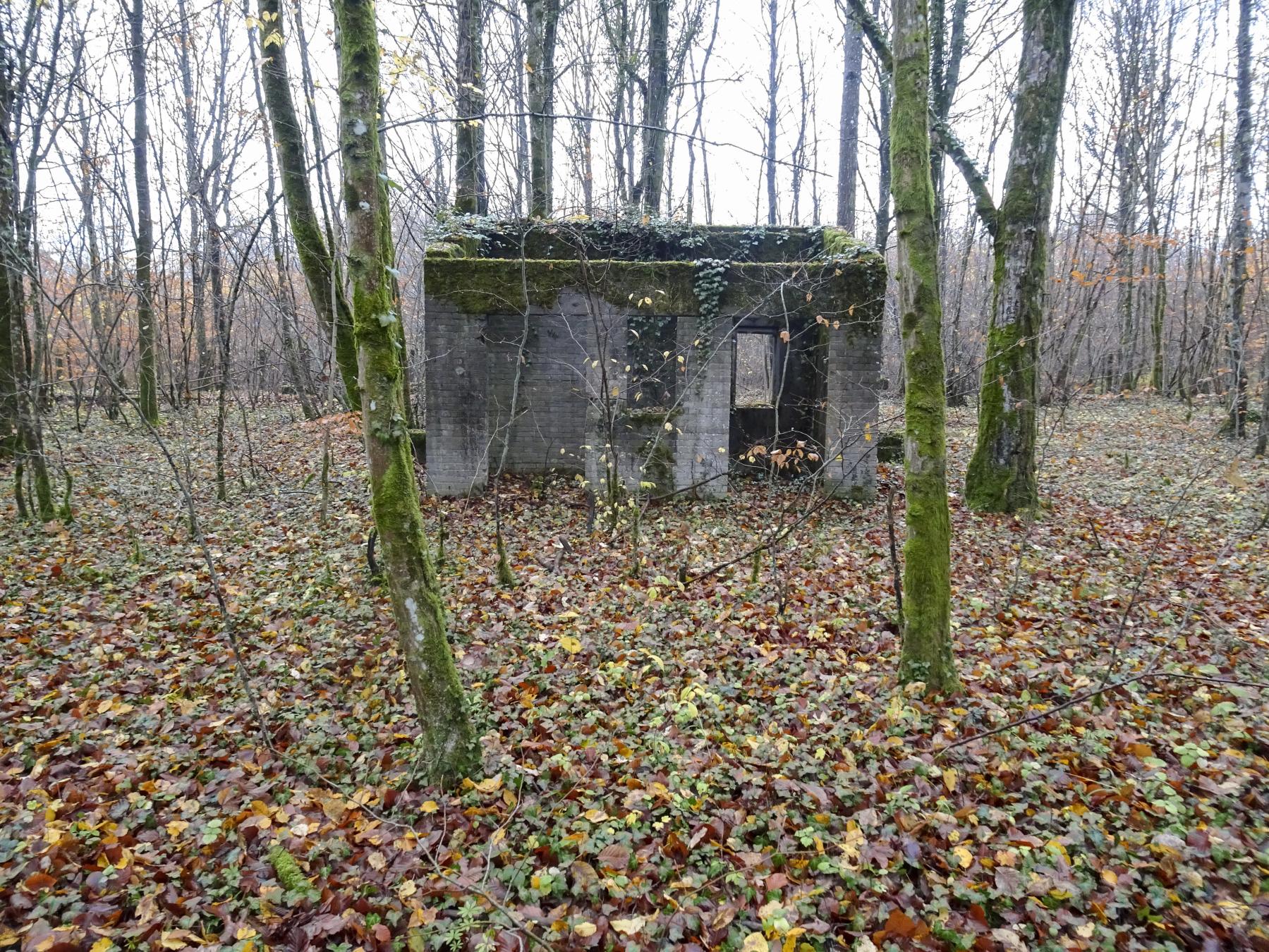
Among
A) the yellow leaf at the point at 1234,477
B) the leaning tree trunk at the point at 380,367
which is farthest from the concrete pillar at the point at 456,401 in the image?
the yellow leaf at the point at 1234,477

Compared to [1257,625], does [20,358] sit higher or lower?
higher

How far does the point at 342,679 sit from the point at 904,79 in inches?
226

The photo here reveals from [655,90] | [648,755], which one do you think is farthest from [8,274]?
[655,90]

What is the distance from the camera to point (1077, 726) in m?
4.36

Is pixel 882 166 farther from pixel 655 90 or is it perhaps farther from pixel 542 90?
pixel 542 90

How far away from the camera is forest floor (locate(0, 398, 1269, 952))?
3.12 m

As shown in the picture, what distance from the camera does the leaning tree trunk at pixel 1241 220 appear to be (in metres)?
12.3

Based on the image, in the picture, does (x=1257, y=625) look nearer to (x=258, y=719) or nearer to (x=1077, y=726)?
(x=1077, y=726)

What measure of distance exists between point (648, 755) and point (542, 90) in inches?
543

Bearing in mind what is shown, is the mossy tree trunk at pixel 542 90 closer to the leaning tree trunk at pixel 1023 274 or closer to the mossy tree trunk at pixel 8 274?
the mossy tree trunk at pixel 8 274

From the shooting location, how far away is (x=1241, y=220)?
40.7 ft

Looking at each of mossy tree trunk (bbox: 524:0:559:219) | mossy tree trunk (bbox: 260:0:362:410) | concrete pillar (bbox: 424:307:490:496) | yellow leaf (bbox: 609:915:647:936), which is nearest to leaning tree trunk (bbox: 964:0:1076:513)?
concrete pillar (bbox: 424:307:490:496)

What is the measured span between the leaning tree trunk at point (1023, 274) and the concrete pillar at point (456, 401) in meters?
6.95

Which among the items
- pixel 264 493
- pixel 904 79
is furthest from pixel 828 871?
pixel 264 493
